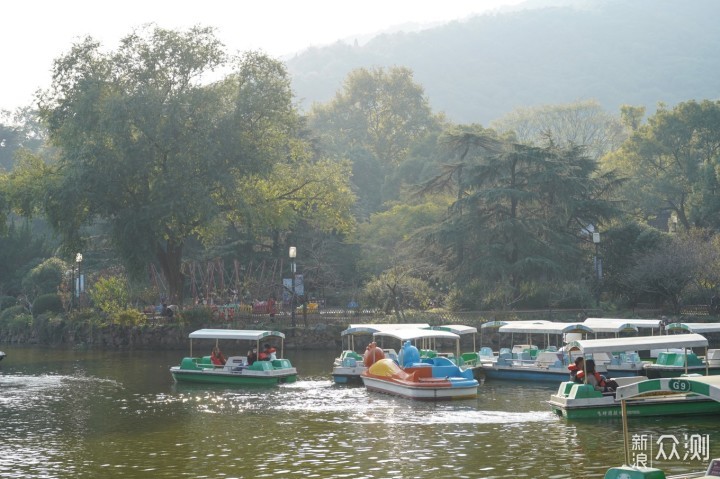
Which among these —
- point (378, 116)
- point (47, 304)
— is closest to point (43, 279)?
point (47, 304)

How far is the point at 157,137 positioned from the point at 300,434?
2886cm

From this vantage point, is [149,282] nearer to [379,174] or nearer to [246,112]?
[246,112]

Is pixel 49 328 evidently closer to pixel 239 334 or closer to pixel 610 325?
pixel 239 334

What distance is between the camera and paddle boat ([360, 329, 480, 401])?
28547 mm

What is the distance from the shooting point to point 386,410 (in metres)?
26.9

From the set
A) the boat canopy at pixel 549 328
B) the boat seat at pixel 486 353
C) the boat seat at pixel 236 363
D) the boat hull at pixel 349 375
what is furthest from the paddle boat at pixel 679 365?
the boat seat at pixel 236 363

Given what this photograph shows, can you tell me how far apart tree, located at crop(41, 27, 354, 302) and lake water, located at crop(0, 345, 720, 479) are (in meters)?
16.0

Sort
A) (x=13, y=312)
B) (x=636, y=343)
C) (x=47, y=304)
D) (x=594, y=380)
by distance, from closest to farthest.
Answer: (x=594, y=380)
(x=636, y=343)
(x=47, y=304)
(x=13, y=312)

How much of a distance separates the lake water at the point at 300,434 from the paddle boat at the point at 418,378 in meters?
0.48

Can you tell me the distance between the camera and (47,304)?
5944 cm

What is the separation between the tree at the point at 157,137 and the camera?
157 ft

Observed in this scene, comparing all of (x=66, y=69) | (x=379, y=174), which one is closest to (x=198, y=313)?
(x=66, y=69)

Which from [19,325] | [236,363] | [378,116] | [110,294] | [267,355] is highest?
[378,116]

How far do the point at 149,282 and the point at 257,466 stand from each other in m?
42.8
